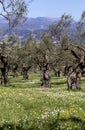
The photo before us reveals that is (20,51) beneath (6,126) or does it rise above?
beneath

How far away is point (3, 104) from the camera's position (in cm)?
1722

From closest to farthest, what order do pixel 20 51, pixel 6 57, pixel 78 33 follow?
pixel 78 33, pixel 6 57, pixel 20 51

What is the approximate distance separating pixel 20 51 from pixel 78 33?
77.8 feet

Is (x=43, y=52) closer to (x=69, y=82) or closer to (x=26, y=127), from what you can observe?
(x=69, y=82)

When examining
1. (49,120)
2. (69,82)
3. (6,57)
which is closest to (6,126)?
(49,120)

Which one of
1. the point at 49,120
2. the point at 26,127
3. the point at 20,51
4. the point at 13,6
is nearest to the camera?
the point at 26,127

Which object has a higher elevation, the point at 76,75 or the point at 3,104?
the point at 3,104

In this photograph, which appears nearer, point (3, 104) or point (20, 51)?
point (3, 104)

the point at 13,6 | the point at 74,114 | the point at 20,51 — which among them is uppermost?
the point at 13,6

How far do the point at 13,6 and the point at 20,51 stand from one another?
6213 cm

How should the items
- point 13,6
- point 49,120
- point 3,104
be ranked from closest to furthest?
point 49,120
point 3,104
point 13,6

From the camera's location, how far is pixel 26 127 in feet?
35.8

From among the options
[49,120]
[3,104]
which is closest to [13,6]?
[3,104]

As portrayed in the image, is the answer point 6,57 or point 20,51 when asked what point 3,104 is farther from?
point 20,51
